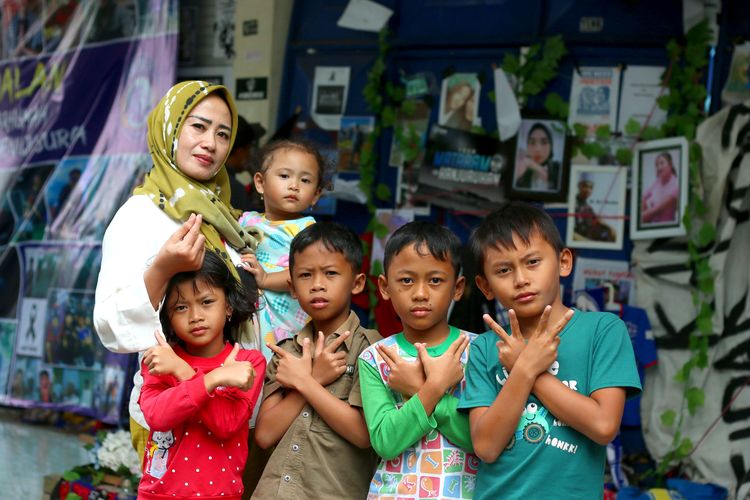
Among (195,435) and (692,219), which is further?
(692,219)

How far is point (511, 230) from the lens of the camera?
243cm

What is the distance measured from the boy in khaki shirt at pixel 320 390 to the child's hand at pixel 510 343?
47cm

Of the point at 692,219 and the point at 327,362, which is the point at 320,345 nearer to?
the point at 327,362

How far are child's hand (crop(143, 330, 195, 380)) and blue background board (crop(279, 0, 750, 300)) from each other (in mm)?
3112

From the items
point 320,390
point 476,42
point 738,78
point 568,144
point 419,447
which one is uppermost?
point 476,42

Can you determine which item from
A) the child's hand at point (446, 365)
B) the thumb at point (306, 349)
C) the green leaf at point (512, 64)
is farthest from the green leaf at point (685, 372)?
the thumb at point (306, 349)

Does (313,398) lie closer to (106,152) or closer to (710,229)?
(710,229)

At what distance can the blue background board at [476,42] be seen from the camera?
5.04 metres

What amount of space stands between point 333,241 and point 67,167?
12.7 feet

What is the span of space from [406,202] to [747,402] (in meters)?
2.16

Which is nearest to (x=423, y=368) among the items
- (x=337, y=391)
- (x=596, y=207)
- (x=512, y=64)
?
(x=337, y=391)

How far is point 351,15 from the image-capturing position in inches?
229

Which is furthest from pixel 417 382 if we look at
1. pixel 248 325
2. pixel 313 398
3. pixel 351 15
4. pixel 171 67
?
pixel 351 15

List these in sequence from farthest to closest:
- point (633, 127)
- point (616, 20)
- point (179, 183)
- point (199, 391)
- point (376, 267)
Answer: point (376, 267)
point (616, 20)
point (633, 127)
point (179, 183)
point (199, 391)
